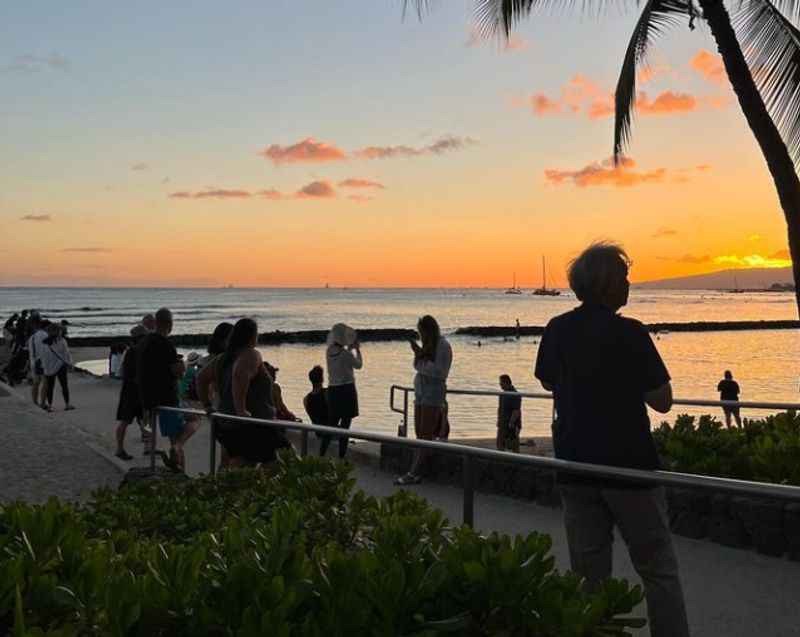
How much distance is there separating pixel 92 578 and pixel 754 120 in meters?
7.80

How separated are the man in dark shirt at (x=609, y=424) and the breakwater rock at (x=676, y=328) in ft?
237

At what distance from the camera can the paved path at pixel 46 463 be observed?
30.3 feet

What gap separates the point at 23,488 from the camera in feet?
30.8

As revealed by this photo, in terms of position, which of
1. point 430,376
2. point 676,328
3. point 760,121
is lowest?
point 676,328

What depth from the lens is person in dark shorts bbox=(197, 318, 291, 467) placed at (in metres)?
6.54

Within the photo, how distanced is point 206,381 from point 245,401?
2.61 feet

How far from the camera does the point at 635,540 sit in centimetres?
339

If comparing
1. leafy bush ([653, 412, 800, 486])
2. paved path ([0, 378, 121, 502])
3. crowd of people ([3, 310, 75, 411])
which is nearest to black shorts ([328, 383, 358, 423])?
paved path ([0, 378, 121, 502])

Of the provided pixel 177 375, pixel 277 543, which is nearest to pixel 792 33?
pixel 177 375

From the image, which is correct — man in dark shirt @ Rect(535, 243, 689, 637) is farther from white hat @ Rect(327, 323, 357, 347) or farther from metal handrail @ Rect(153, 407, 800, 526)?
white hat @ Rect(327, 323, 357, 347)

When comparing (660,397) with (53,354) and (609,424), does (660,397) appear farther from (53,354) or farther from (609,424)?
(53,354)

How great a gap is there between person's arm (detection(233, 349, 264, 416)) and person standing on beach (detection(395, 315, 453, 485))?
7.27 feet

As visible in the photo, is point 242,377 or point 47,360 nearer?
point 242,377

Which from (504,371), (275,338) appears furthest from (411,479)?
(275,338)
